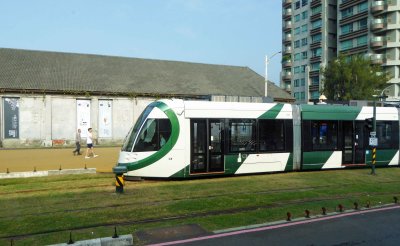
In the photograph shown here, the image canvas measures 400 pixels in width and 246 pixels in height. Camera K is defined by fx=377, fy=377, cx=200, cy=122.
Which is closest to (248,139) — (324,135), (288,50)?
(324,135)

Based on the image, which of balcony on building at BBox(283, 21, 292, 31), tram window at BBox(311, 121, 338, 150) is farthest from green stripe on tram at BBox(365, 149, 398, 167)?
balcony on building at BBox(283, 21, 292, 31)

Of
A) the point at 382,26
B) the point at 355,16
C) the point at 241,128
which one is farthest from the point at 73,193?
the point at 355,16

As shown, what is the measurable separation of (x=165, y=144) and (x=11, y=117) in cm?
2465

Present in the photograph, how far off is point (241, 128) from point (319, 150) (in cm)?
422

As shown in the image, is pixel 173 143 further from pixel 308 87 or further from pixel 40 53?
pixel 308 87

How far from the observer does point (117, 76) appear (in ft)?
131

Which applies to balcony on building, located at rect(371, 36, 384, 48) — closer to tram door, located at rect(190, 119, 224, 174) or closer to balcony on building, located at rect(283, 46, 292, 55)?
balcony on building, located at rect(283, 46, 292, 55)

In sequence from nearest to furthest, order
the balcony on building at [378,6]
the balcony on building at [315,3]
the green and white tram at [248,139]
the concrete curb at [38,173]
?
the green and white tram at [248,139] < the concrete curb at [38,173] < the balcony on building at [378,6] < the balcony on building at [315,3]

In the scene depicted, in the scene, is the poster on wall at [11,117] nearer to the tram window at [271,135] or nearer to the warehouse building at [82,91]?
the warehouse building at [82,91]

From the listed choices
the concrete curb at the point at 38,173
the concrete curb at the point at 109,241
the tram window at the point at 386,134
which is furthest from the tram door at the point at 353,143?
the concrete curb at the point at 109,241

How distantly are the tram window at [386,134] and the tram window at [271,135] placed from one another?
5726mm

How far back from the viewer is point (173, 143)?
14.1 metres

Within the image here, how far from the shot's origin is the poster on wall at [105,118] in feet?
121

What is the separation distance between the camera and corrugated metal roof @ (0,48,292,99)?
35.7 meters
